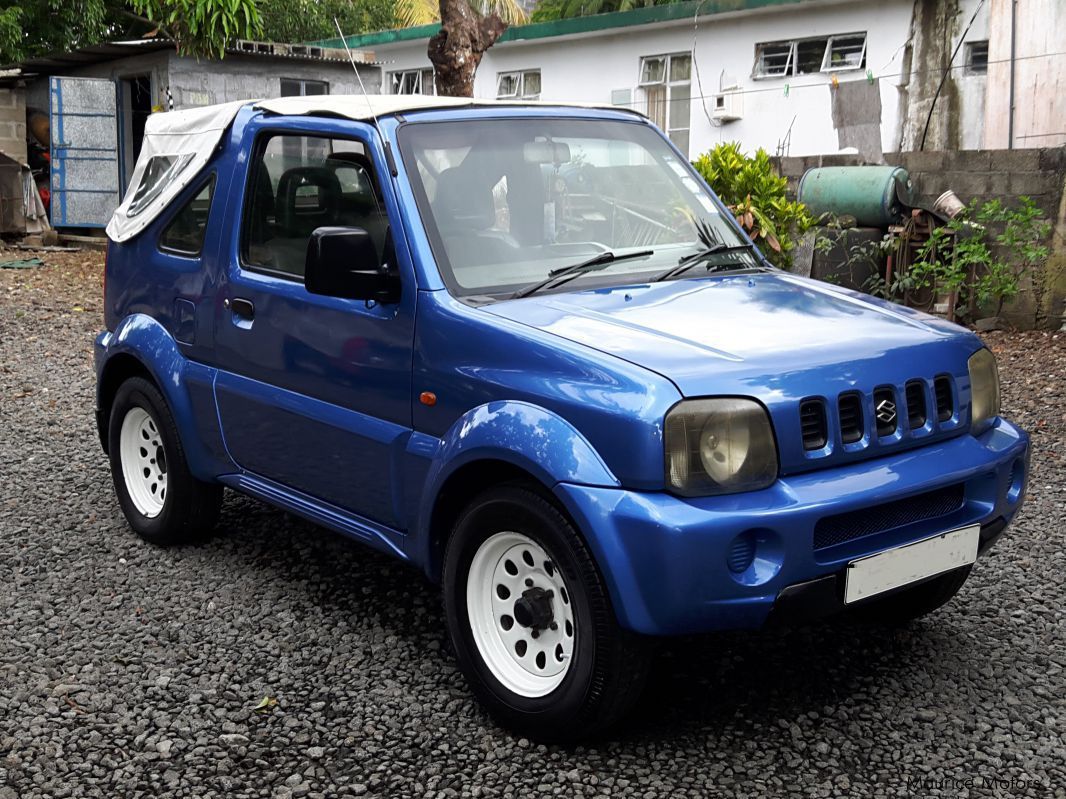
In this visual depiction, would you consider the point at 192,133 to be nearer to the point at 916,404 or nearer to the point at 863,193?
the point at 916,404

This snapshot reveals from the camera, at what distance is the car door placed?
3.98m

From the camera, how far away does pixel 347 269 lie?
151 inches

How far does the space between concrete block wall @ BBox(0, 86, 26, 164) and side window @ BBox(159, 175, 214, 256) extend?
1590 cm

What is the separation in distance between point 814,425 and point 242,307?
2.29 metres

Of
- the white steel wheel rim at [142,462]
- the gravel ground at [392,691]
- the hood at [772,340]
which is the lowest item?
the gravel ground at [392,691]

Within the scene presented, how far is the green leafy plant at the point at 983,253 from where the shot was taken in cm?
988

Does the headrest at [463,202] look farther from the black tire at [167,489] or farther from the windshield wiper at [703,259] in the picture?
the black tire at [167,489]

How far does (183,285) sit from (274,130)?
2.55ft

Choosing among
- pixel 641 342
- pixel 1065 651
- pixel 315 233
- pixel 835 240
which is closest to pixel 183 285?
pixel 315 233

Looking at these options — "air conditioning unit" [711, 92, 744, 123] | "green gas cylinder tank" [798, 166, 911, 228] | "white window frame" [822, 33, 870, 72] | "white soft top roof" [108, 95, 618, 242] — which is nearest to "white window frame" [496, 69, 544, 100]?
"air conditioning unit" [711, 92, 744, 123]

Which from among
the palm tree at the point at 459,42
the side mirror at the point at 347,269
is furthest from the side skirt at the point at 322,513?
the palm tree at the point at 459,42

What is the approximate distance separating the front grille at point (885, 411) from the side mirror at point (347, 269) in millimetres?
1537

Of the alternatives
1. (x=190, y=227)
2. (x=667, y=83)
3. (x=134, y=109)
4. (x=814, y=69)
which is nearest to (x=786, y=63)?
(x=814, y=69)

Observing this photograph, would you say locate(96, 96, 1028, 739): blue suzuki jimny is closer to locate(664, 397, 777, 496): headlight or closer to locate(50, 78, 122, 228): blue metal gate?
locate(664, 397, 777, 496): headlight
